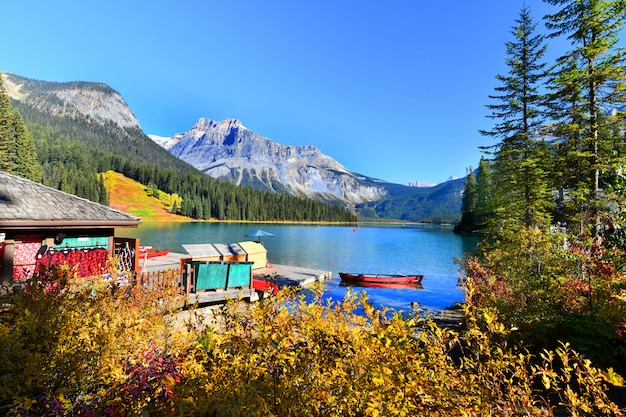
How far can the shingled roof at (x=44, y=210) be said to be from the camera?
10.7 metres

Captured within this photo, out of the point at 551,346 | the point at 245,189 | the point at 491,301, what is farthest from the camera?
the point at 245,189

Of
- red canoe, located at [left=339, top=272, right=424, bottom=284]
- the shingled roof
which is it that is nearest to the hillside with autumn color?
red canoe, located at [left=339, top=272, right=424, bottom=284]

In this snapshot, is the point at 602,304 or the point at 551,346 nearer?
the point at 602,304

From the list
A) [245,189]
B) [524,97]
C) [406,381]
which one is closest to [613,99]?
[524,97]

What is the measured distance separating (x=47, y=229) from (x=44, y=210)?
0.73 meters

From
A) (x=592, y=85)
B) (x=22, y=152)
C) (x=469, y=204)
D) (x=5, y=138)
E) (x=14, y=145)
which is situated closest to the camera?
(x=592, y=85)

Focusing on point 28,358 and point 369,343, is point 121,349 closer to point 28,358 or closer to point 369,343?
point 28,358

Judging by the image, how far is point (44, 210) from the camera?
38.2 ft

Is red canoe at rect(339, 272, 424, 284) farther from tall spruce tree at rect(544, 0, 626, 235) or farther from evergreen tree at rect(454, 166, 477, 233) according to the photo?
evergreen tree at rect(454, 166, 477, 233)

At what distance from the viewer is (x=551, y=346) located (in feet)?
27.5

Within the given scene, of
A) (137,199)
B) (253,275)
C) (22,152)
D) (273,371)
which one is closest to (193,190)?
(137,199)

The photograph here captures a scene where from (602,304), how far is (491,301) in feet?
9.72

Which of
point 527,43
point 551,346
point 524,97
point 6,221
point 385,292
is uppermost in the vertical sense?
point 527,43

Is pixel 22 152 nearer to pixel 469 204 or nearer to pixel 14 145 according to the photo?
pixel 14 145
